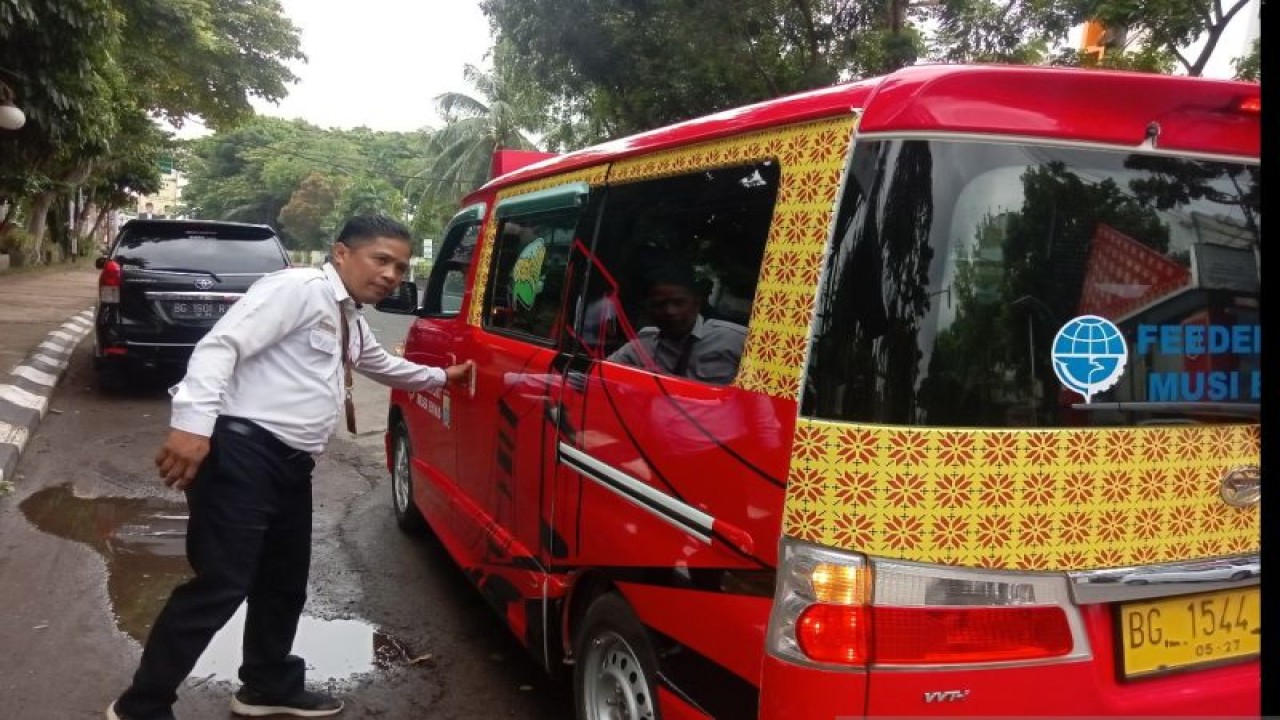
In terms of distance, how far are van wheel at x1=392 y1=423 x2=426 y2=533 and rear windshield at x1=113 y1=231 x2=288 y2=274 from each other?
3922 millimetres

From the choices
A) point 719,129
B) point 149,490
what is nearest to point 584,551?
point 719,129

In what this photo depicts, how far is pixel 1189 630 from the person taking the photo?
187cm

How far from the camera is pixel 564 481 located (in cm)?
272

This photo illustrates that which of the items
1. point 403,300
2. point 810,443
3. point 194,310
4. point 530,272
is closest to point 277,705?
point 530,272

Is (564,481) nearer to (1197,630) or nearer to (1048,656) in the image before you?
(1048,656)

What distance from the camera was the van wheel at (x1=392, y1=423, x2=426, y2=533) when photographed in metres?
4.93

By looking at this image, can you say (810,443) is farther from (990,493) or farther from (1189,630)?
(1189,630)

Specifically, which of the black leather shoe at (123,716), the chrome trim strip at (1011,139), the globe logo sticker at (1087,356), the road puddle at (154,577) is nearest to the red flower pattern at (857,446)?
the globe logo sticker at (1087,356)

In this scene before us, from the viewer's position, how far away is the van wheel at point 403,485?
4.93 metres

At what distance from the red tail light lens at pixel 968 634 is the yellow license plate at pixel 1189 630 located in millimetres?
171

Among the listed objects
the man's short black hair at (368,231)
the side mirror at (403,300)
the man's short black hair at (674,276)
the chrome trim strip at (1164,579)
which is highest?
the man's short black hair at (368,231)

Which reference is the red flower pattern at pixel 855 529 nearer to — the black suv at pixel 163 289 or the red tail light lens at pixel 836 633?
the red tail light lens at pixel 836 633

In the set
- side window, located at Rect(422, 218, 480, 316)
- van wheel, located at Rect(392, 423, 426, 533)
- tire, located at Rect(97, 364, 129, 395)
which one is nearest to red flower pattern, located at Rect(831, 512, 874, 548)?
side window, located at Rect(422, 218, 480, 316)
